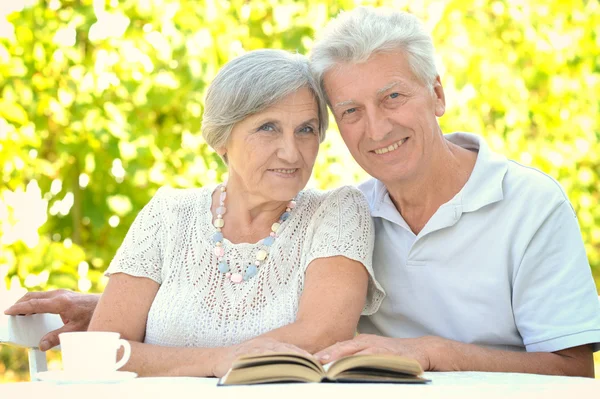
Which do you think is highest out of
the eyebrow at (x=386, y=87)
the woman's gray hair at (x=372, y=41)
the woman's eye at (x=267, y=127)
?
the woman's gray hair at (x=372, y=41)

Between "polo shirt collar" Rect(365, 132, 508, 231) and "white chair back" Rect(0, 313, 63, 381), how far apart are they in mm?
1200

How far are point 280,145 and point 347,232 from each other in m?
0.34

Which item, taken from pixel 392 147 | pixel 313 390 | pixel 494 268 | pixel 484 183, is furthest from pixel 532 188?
pixel 313 390

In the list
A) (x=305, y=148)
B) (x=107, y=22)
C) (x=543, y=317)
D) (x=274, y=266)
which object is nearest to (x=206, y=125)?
(x=305, y=148)

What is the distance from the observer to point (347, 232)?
8.58 ft

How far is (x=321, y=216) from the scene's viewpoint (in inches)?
108

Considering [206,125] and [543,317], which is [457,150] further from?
[206,125]

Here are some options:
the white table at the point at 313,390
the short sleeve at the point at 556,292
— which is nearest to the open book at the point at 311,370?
the white table at the point at 313,390

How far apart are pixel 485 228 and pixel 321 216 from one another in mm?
526

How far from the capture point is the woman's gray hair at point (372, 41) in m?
2.59

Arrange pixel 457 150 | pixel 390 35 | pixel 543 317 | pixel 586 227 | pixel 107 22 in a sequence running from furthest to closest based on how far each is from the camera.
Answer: pixel 586 227 < pixel 107 22 < pixel 457 150 < pixel 390 35 < pixel 543 317

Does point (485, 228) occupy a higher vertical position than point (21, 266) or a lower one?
higher

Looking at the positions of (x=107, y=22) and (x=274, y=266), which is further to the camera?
(x=107, y=22)

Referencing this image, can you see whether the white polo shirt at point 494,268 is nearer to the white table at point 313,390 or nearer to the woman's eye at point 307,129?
the woman's eye at point 307,129
